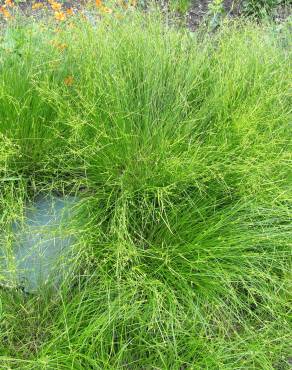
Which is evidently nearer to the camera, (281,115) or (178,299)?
(178,299)

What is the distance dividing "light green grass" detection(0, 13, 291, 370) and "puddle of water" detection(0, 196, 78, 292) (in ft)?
0.19

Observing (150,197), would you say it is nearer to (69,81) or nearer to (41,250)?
(41,250)

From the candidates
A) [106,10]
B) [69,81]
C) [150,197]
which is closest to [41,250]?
[150,197]

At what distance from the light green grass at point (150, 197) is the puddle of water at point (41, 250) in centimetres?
6

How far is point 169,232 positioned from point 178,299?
28cm

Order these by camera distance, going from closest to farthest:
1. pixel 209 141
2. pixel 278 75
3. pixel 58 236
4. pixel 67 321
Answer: pixel 67 321
pixel 58 236
pixel 209 141
pixel 278 75

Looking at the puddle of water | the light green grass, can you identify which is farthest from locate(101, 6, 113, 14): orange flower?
the puddle of water

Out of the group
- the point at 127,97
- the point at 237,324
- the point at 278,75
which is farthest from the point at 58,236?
the point at 278,75

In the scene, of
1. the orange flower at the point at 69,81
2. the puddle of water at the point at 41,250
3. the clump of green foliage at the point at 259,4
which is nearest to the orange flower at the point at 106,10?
the orange flower at the point at 69,81

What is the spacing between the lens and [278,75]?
247cm

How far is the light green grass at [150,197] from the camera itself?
170cm

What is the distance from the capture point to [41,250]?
75.4 inches

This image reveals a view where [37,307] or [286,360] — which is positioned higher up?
[286,360]

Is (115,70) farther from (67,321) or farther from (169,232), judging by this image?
(67,321)
